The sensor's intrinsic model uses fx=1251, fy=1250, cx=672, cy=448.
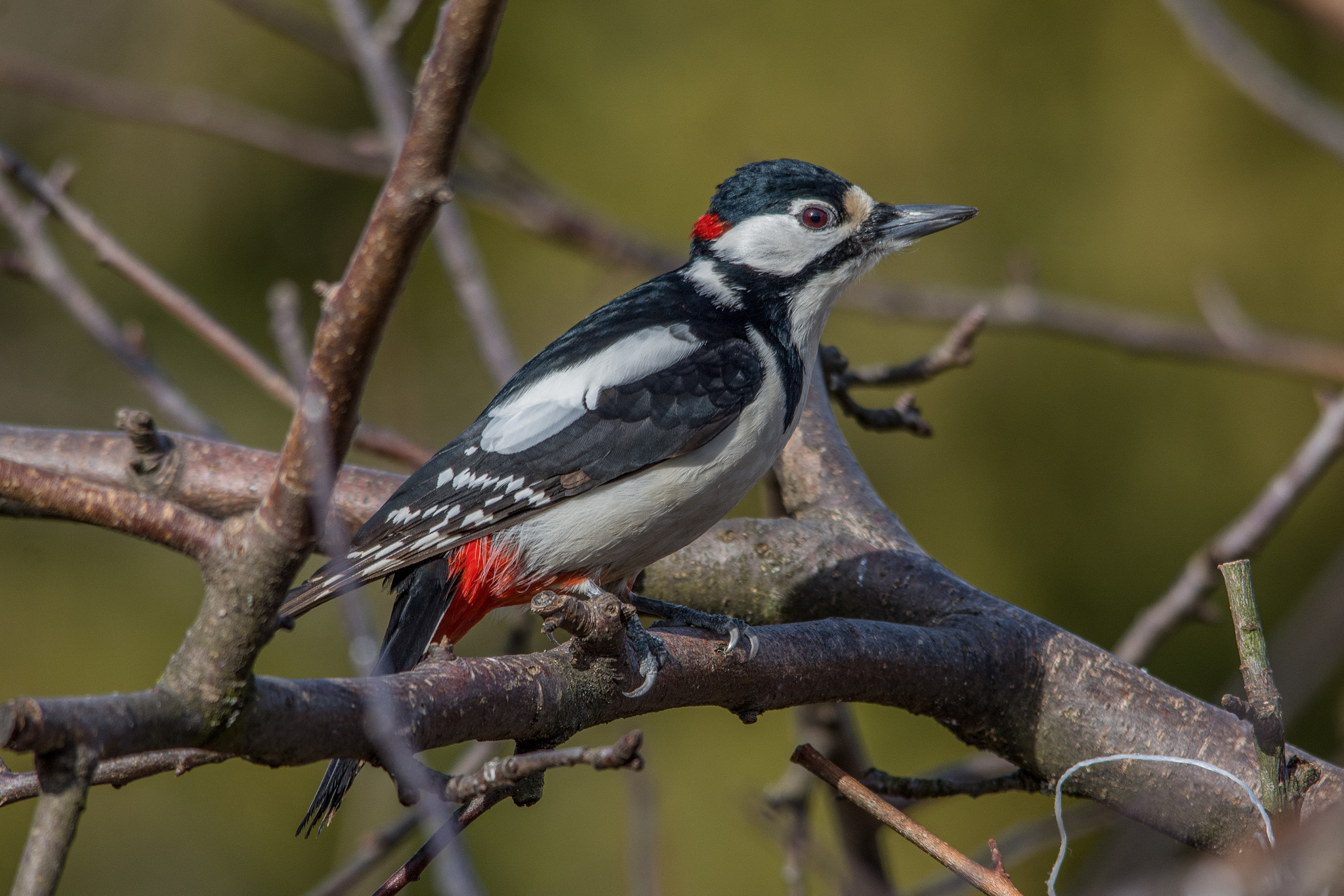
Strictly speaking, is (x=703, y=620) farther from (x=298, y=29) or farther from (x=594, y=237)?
(x=298, y=29)

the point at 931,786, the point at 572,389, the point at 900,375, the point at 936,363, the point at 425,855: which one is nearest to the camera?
the point at 425,855

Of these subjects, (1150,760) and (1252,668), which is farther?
(1150,760)

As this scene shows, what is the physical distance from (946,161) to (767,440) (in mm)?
2544

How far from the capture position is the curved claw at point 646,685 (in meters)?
1.86

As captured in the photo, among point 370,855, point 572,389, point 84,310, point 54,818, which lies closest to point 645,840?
point 370,855

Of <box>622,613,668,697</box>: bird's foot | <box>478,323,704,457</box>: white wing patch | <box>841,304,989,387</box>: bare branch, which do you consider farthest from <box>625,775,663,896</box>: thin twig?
<box>841,304,989,387</box>: bare branch

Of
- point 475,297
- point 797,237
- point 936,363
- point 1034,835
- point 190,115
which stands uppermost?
point 190,115

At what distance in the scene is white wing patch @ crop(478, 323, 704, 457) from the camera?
271 cm

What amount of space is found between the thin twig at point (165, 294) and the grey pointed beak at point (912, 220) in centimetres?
134

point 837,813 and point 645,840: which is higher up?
point 645,840

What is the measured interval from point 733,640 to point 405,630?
2.53 ft

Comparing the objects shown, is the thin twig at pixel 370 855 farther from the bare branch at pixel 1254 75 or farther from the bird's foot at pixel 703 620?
the bare branch at pixel 1254 75

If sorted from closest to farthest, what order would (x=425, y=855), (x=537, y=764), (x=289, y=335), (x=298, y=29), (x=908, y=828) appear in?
(x=537, y=764)
(x=425, y=855)
(x=908, y=828)
(x=289, y=335)
(x=298, y=29)

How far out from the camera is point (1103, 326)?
3.32m
